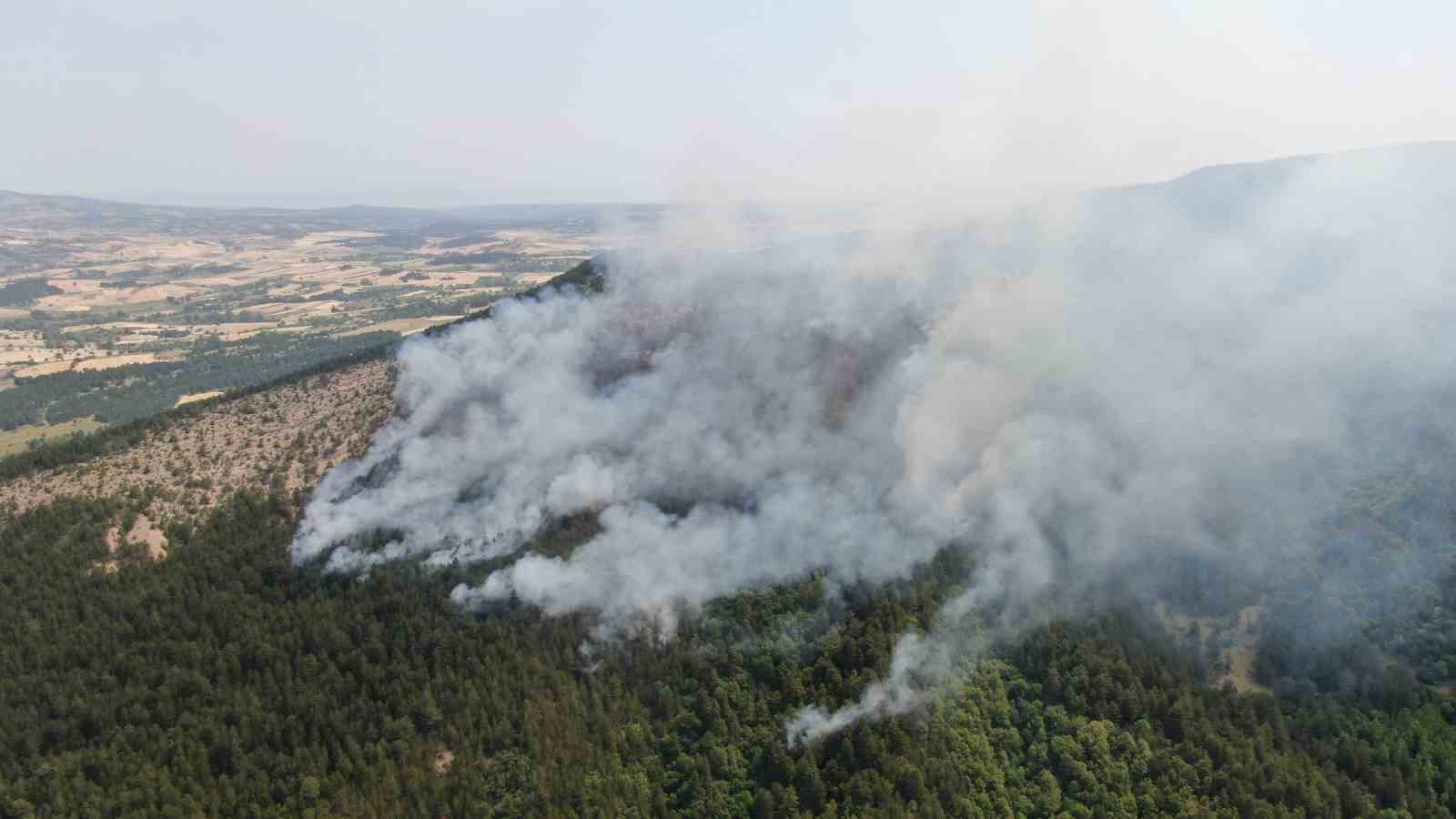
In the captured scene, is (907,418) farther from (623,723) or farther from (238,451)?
(238,451)

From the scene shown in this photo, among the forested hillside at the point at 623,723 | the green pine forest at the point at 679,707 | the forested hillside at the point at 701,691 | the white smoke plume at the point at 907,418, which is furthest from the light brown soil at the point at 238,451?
the forested hillside at the point at 623,723

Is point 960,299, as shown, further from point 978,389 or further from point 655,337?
point 655,337

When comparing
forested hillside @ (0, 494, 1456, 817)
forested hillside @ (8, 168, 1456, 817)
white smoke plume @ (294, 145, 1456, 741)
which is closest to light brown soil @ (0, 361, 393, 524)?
forested hillside @ (8, 168, 1456, 817)

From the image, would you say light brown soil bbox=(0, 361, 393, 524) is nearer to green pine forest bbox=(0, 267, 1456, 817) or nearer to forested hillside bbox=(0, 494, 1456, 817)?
green pine forest bbox=(0, 267, 1456, 817)

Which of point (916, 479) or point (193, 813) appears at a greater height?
point (916, 479)

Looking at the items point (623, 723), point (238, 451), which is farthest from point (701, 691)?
point (238, 451)

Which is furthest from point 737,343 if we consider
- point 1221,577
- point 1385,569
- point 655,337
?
point 1385,569
